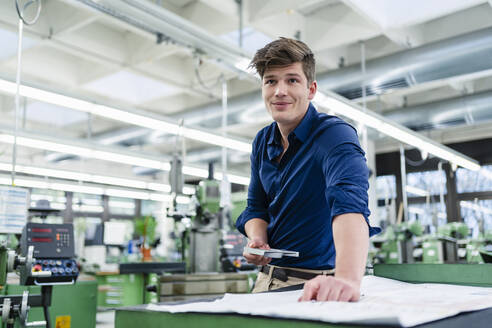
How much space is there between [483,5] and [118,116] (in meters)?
4.54

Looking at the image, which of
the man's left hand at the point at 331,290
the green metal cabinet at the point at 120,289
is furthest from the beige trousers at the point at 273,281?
the green metal cabinet at the point at 120,289

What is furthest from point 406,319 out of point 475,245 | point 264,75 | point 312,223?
point 475,245

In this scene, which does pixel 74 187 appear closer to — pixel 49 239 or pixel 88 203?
pixel 88 203

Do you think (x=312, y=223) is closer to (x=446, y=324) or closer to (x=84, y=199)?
(x=446, y=324)

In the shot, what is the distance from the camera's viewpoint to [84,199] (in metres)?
13.7

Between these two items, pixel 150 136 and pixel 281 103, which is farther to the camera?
→ pixel 150 136

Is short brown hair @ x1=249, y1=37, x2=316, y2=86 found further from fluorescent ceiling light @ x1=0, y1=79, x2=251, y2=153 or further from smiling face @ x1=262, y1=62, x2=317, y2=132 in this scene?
fluorescent ceiling light @ x1=0, y1=79, x2=251, y2=153

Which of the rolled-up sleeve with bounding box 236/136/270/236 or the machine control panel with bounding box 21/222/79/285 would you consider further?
the machine control panel with bounding box 21/222/79/285

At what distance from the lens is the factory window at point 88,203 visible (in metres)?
13.5

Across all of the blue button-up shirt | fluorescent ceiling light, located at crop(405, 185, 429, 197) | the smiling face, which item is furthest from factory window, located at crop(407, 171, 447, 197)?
the smiling face

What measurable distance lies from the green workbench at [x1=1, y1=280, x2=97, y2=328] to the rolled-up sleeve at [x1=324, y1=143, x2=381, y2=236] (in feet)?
12.0

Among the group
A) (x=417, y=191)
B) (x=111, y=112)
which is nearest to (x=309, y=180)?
(x=111, y=112)

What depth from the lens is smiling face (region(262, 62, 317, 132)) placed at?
1.31 meters

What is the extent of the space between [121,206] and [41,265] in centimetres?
1168
